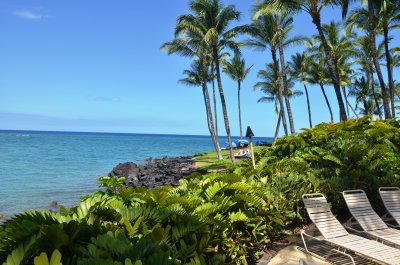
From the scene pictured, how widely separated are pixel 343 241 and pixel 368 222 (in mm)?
1407

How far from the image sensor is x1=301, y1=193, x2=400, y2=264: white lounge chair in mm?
5238

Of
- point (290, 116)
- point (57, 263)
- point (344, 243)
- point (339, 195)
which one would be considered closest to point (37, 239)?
point (57, 263)

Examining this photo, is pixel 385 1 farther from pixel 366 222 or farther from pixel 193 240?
pixel 193 240

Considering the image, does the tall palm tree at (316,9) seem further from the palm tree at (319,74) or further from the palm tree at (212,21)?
the palm tree at (319,74)

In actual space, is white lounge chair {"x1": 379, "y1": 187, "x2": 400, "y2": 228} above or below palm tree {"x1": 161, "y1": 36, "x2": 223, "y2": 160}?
below

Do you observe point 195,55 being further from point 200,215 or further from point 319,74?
point 200,215

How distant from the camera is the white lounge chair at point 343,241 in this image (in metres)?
5.24

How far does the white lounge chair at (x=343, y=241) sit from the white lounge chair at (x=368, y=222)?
405 millimetres

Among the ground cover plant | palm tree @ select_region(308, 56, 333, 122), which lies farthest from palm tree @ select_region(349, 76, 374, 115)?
the ground cover plant

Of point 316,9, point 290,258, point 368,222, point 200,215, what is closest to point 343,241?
point 290,258

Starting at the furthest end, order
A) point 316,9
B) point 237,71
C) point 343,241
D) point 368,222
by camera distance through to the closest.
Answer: point 237,71, point 316,9, point 368,222, point 343,241

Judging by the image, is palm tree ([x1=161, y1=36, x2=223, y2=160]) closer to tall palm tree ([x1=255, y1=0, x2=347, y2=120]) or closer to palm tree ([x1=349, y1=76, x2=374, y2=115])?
tall palm tree ([x1=255, y1=0, x2=347, y2=120])

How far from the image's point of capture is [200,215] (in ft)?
16.8

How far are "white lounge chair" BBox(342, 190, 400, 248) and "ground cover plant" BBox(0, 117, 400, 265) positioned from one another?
66 cm
